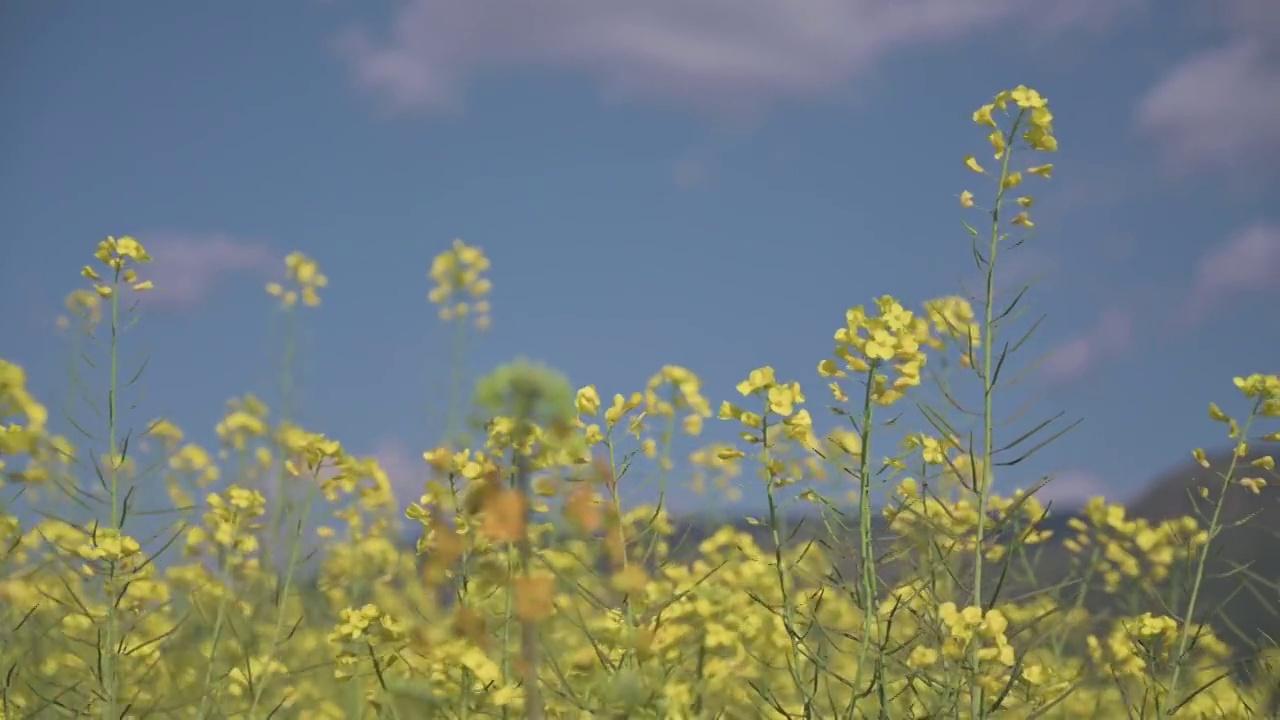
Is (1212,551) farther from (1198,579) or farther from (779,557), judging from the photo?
(779,557)

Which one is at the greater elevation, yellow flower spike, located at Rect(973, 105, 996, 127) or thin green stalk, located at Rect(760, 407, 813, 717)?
yellow flower spike, located at Rect(973, 105, 996, 127)

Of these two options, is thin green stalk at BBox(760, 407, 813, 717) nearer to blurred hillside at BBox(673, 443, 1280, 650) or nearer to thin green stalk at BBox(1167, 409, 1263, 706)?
blurred hillside at BBox(673, 443, 1280, 650)

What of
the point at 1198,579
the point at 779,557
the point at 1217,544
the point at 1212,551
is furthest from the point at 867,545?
the point at 1217,544

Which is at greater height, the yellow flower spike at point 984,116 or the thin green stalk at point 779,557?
the yellow flower spike at point 984,116

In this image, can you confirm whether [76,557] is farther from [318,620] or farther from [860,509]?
[318,620]

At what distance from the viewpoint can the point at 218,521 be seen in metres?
3.91

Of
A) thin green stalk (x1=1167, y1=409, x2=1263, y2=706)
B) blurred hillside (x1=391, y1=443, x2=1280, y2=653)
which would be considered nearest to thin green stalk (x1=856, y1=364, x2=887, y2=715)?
blurred hillside (x1=391, y1=443, x2=1280, y2=653)

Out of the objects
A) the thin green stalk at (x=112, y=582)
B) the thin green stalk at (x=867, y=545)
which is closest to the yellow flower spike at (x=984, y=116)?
the thin green stalk at (x=867, y=545)

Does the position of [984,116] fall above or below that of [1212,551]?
above

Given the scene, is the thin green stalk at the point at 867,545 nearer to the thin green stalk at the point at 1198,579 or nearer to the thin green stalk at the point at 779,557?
the thin green stalk at the point at 779,557

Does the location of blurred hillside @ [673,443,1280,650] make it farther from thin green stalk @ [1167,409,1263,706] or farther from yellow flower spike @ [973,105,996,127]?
yellow flower spike @ [973,105,996,127]

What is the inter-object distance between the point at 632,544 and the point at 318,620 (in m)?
4.10

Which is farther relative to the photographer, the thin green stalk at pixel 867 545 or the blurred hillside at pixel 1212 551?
the blurred hillside at pixel 1212 551

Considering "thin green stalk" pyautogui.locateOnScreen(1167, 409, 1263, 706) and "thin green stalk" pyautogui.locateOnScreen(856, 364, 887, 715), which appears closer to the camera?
"thin green stalk" pyautogui.locateOnScreen(856, 364, 887, 715)
